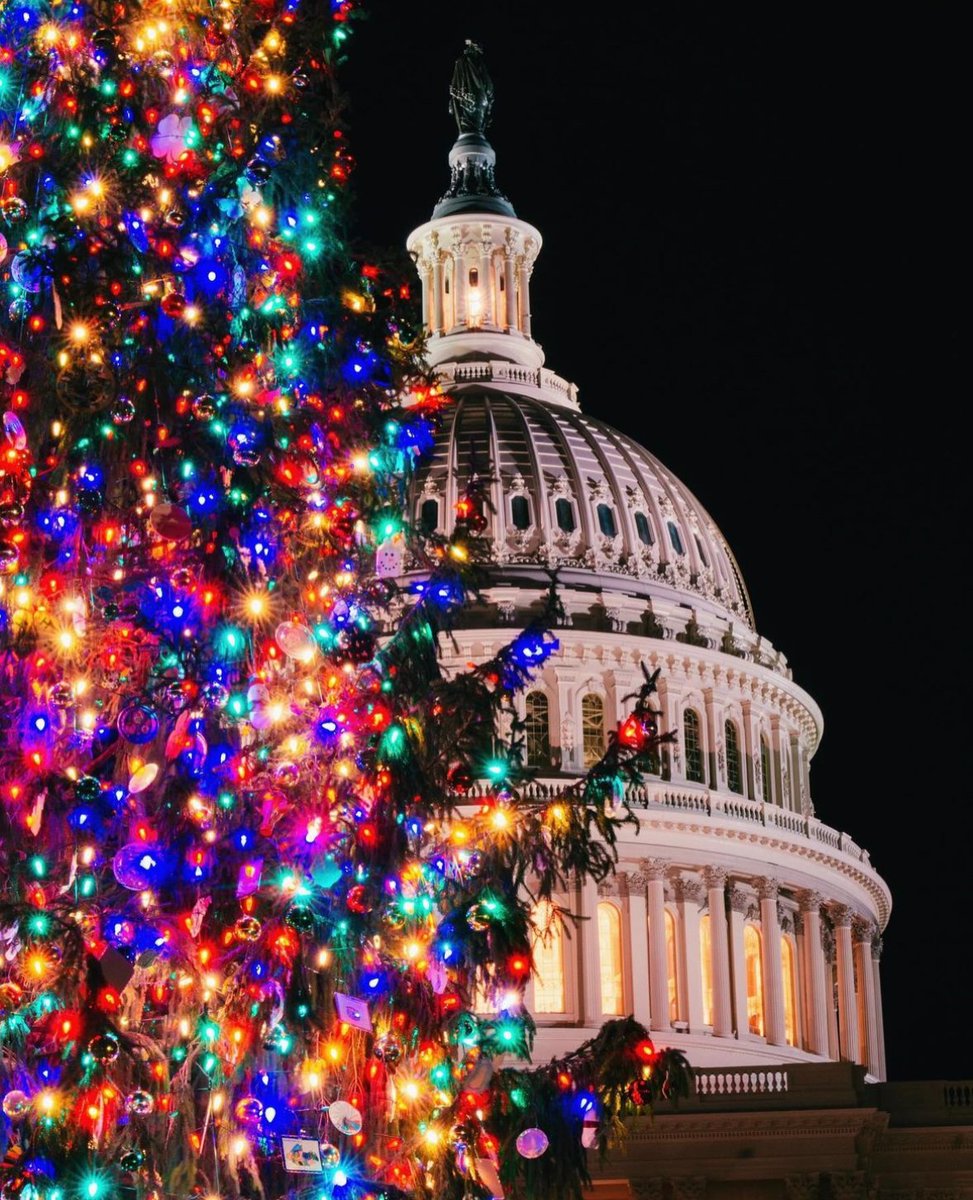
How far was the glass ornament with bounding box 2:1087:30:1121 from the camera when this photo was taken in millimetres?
16281

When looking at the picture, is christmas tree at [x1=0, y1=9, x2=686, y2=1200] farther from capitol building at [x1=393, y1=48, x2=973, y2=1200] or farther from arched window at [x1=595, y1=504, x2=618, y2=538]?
arched window at [x1=595, y1=504, x2=618, y2=538]

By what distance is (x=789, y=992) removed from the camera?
253ft

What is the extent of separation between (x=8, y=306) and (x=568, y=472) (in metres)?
64.3

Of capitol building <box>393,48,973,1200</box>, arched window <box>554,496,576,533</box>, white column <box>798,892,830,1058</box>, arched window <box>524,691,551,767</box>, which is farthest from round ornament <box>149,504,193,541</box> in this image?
arched window <box>554,496,576,533</box>

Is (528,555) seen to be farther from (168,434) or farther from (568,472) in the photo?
(168,434)

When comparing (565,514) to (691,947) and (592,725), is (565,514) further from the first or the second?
(691,947)

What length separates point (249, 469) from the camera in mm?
18047

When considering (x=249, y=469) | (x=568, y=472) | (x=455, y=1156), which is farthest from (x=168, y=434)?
(x=568, y=472)

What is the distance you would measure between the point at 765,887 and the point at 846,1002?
530 centimetres

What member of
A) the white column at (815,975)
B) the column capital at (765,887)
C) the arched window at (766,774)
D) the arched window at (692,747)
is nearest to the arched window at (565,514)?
the arched window at (692,747)

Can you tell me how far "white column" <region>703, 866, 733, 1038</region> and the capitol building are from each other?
73mm

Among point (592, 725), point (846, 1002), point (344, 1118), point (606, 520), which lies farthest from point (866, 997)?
point (344, 1118)

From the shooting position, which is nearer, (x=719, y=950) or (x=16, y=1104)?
(x=16, y=1104)

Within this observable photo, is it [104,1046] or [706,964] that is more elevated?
[706,964]
